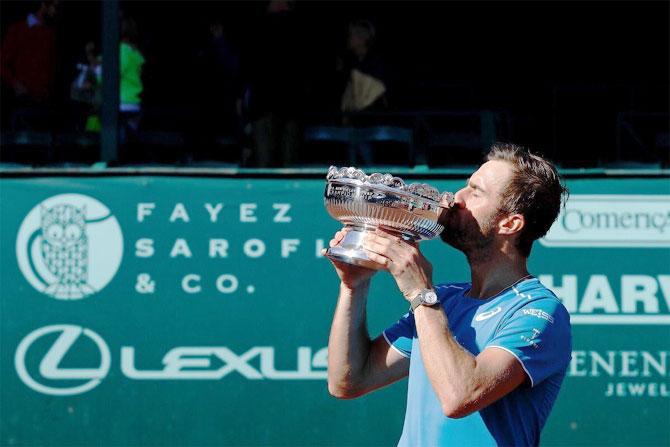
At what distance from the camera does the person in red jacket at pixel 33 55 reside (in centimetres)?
883

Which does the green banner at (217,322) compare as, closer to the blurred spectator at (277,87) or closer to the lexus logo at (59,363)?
the lexus logo at (59,363)

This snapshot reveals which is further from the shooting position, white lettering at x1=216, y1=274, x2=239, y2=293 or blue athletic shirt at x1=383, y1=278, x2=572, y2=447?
white lettering at x1=216, y1=274, x2=239, y2=293

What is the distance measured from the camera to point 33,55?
8.87 m

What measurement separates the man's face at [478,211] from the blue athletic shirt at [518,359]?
0.15 m

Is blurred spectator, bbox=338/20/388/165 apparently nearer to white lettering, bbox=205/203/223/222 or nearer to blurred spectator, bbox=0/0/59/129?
blurred spectator, bbox=0/0/59/129

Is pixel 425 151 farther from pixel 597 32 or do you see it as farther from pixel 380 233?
pixel 380 233

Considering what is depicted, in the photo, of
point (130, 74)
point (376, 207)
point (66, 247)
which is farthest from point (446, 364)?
point (130, 74)

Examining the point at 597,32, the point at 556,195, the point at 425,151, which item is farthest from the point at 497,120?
the point at 556,195

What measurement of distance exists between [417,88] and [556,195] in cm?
805

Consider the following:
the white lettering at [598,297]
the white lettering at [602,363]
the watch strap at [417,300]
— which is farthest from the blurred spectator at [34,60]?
the watch strap at [417,300]

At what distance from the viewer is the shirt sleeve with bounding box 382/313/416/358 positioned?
10.2ft

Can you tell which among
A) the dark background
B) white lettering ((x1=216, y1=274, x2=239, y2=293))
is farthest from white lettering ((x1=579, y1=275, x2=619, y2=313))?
the dark background

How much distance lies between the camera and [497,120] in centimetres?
939

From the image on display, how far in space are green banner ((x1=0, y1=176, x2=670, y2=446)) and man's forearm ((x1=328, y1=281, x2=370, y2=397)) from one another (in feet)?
8.30
